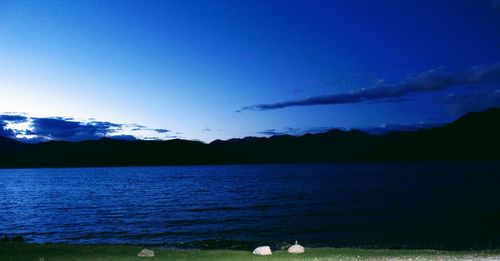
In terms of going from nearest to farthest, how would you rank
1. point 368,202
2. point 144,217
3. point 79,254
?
1. point 79,254
2. point 144,217
3. point 368,202

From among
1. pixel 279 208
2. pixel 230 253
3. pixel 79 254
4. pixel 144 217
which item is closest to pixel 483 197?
pixel 279 208

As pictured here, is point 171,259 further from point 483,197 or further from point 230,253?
point 483,197

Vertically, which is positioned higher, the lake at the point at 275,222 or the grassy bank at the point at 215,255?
the grassy bank at the point at 215,255

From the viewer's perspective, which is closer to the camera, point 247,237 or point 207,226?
point 247,237

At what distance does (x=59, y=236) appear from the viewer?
60.6 metres

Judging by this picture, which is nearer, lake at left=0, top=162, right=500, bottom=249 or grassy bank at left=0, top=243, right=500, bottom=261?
grassy bank at left=0, top=243, right=500, bottom=261

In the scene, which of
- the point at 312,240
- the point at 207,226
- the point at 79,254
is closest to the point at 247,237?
the point at 312,240

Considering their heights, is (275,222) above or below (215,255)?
below

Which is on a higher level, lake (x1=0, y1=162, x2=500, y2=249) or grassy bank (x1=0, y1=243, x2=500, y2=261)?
grassy bank (x1=0, y1=243, x2=500, y2=261)

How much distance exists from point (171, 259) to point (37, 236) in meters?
40.3

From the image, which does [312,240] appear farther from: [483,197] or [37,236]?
[483,197]

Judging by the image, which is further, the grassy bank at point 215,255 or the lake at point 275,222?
the lake at point 275,222

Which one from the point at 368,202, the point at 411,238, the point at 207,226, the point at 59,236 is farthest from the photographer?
the point at 368,202

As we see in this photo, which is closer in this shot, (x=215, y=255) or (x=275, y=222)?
(x=215, y=255)
